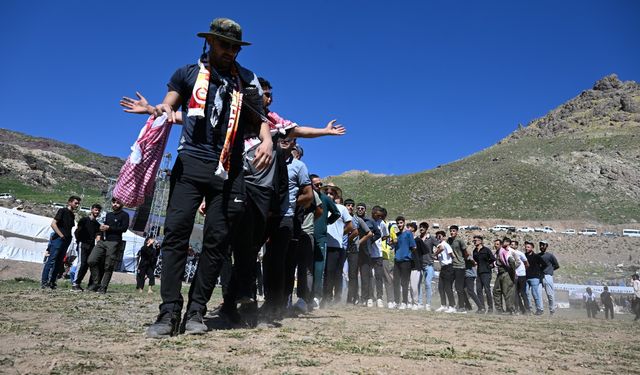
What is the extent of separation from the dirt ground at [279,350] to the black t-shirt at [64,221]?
540 cm

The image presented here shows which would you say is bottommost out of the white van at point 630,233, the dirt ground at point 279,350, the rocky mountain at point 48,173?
the dirt ground at point 279,350

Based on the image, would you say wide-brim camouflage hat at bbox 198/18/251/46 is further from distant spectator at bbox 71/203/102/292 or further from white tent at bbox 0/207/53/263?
white tent at bbox 0/207/53/263

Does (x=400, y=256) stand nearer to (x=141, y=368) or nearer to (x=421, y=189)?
(x=141, y=368)

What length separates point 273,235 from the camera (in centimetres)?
480

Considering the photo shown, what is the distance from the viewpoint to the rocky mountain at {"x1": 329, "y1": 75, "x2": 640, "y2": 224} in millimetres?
74750

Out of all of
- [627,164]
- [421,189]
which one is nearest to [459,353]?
[421,189]

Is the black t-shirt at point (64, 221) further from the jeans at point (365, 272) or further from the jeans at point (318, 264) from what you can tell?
the jeans at point (365, 272)

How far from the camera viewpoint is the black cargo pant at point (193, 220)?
3299 millimetres

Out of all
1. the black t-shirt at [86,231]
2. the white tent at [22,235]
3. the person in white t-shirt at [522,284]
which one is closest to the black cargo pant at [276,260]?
the black t-shirt at [86,231]

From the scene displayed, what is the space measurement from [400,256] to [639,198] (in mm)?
88234

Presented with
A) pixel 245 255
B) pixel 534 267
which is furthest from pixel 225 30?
pixel 534 267

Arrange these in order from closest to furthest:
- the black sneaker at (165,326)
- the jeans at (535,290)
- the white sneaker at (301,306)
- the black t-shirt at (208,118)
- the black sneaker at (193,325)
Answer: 1. the black sneaker at (165,326)
2. the black sneaker at (193,325)
3. the black t-shirt at (208,118)
4. the white sneaker at (301,306)
5. the jeans at (535,290)

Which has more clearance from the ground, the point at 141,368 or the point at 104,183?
the point at 104,183

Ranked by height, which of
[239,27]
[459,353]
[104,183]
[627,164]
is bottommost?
[459,353]
